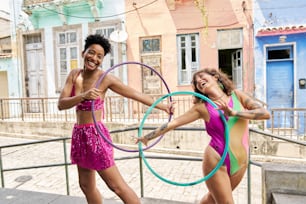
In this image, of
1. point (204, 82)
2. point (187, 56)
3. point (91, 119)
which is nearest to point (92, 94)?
point (91, 119)

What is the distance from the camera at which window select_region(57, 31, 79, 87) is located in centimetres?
1035

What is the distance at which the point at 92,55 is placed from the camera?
6.64 feet

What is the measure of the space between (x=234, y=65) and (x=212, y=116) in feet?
26.0

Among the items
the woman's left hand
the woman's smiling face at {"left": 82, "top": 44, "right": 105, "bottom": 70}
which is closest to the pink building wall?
the woman's smiling face at {"left": 82, "top": 44, "right": 105, "bottom": 70}

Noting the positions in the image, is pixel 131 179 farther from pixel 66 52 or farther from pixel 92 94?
pixel 66 52

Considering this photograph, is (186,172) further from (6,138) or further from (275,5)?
(6,138)

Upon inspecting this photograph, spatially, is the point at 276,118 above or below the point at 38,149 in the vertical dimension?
above

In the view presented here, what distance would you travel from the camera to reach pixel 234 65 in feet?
30.0

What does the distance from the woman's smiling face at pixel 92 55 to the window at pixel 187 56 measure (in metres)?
7.37

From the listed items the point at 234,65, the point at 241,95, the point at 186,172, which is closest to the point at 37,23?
the point at 234,65

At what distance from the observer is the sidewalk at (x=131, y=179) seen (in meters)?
4.81

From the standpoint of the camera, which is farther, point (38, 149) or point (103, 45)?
point (38, 149)

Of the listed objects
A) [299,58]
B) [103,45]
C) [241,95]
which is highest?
[299,58]

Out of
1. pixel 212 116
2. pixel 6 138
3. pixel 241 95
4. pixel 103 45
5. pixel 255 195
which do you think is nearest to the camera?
pixel 212 116
